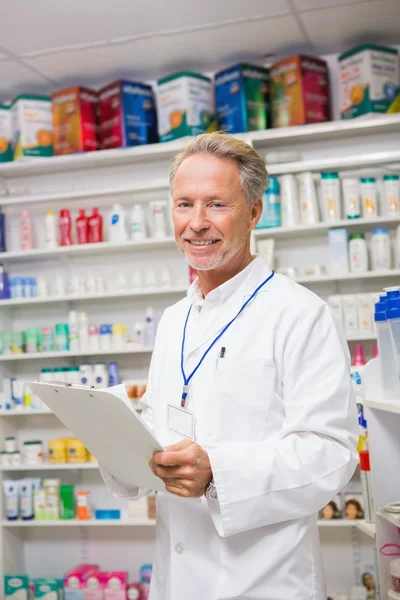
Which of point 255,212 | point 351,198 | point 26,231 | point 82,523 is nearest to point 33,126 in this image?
point 26,231

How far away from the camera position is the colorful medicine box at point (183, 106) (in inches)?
153

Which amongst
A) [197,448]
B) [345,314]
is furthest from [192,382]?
[345,314]

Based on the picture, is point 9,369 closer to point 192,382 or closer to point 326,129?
point 326,129

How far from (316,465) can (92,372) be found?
8.80 ft

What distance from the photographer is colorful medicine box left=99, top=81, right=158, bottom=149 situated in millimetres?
3990

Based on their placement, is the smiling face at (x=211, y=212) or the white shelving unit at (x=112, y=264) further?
the white shelving unit at (x=112, y=264)

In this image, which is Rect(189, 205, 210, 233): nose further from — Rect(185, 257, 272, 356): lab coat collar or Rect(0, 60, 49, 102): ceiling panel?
Rect(0, 60, 49, 102): ceiling panel

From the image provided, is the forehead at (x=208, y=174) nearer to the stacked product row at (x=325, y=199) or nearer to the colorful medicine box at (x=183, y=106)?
the stacked product row at (x=325, y=199)

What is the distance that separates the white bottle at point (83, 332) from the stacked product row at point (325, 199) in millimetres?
1197

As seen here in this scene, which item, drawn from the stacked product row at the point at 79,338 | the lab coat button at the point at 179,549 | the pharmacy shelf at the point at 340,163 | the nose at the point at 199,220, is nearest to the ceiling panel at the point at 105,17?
the pharmacy shelf at the point at 340,163

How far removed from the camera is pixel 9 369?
4.30m

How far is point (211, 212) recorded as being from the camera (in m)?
1.74

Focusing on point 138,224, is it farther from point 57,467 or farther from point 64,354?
point 57,467

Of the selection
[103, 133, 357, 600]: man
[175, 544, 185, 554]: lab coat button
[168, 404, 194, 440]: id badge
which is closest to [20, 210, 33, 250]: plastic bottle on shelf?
[103, 133, 357, 600]: man
